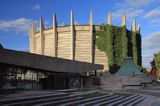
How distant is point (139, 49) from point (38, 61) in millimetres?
43783

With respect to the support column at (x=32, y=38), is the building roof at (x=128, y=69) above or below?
below

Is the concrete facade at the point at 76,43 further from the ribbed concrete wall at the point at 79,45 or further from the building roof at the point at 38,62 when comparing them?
the building roof at the point at 38,62

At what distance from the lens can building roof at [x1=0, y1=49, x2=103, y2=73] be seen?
35656 millimetres

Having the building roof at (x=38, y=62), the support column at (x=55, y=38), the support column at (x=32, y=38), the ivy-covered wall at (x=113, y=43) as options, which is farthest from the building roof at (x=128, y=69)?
the support column at (x=32, y=38)

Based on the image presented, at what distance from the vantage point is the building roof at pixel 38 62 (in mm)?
35656

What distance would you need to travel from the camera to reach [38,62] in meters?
41.2

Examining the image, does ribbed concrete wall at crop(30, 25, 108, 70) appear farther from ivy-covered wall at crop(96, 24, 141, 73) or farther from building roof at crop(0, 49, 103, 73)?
building roof at crop(0, 49, 103, 73)

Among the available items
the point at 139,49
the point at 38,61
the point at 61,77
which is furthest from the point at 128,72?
the point at 139,49

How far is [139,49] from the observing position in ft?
267

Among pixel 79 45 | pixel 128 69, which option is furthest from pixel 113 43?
pixel 128 69

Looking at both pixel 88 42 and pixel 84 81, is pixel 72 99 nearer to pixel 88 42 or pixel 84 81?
pixel 84 81

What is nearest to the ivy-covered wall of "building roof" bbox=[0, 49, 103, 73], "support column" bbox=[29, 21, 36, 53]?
"support column" bbox=[29, 21, 36, 53]

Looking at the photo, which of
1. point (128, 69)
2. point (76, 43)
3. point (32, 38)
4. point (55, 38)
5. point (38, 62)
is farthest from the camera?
point (32, 38)

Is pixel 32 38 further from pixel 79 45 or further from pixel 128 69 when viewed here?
pixel 128 69
